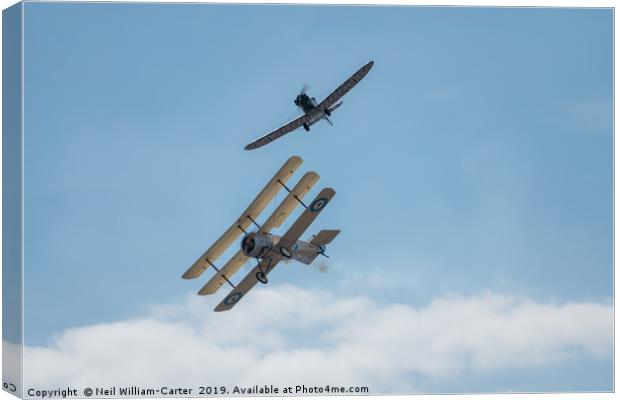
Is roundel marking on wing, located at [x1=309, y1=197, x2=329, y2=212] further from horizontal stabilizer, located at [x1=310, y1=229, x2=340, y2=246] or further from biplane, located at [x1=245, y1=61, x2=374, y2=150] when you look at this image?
biplane, located at [x1=245, y1=61, x2=374, y2=150]

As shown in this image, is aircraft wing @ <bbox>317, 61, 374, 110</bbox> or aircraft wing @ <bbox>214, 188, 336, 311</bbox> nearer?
aircraft wing @ <bbox>214, 188, 336, 311</bbox>

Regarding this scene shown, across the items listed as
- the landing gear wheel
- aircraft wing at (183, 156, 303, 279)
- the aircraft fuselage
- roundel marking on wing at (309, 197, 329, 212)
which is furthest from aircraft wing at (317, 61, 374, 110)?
the landing gear wheel

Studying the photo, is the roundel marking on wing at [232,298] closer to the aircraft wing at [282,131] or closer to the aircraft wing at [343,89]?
the aircraft wing at [282,131]

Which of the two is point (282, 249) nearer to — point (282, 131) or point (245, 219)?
point (245, 219)

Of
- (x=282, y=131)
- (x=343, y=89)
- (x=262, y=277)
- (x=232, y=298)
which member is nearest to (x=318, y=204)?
(x=262, y=277)

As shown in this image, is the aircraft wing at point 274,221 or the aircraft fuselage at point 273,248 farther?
the aircraft wing at point 274,221

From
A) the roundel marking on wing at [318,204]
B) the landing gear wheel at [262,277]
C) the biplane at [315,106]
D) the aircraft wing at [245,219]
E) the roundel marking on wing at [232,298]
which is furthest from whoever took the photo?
the biplane at [315,106]

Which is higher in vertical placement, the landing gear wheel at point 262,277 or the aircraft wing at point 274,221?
the aircraft wing at point 274,221

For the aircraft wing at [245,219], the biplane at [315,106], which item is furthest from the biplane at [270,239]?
the biplane at [315,106]
